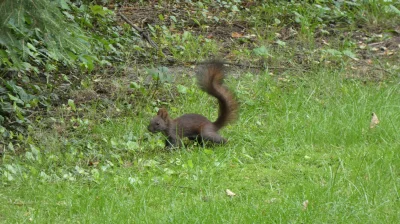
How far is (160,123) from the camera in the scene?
6.49m

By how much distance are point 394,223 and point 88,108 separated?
3.97 meters

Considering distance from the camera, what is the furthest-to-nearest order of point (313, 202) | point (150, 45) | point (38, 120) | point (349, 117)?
point (150, 45) < point (38, 120) < point (349, 117) < point (313, 202)

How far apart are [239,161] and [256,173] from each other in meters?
0.30

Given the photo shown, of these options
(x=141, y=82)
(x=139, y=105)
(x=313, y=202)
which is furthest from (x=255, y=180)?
(x=141, y=82)

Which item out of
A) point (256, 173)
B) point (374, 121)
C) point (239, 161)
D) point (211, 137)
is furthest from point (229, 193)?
point (374, 121)

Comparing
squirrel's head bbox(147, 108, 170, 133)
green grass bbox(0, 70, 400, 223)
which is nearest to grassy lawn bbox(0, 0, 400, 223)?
green grass bbox(0, 70, 400, 223)

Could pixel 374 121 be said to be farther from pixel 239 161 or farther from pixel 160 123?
pixel 160 123

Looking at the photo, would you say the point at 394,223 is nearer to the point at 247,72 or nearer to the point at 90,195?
the point at 90,195

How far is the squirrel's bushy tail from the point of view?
6332 millimetres

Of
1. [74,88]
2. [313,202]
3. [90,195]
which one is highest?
[313,202]

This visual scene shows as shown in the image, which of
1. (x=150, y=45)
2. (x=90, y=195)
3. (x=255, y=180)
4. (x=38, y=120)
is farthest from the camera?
(x=150, y=45)

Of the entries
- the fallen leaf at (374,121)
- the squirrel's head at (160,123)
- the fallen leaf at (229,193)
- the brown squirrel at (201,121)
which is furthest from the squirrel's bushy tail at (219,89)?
the fallen leaf at (229,193)

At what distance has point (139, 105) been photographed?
→ 24.7ft

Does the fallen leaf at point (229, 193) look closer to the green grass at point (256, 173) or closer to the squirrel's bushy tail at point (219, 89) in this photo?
the green grass at point (256, 173)
